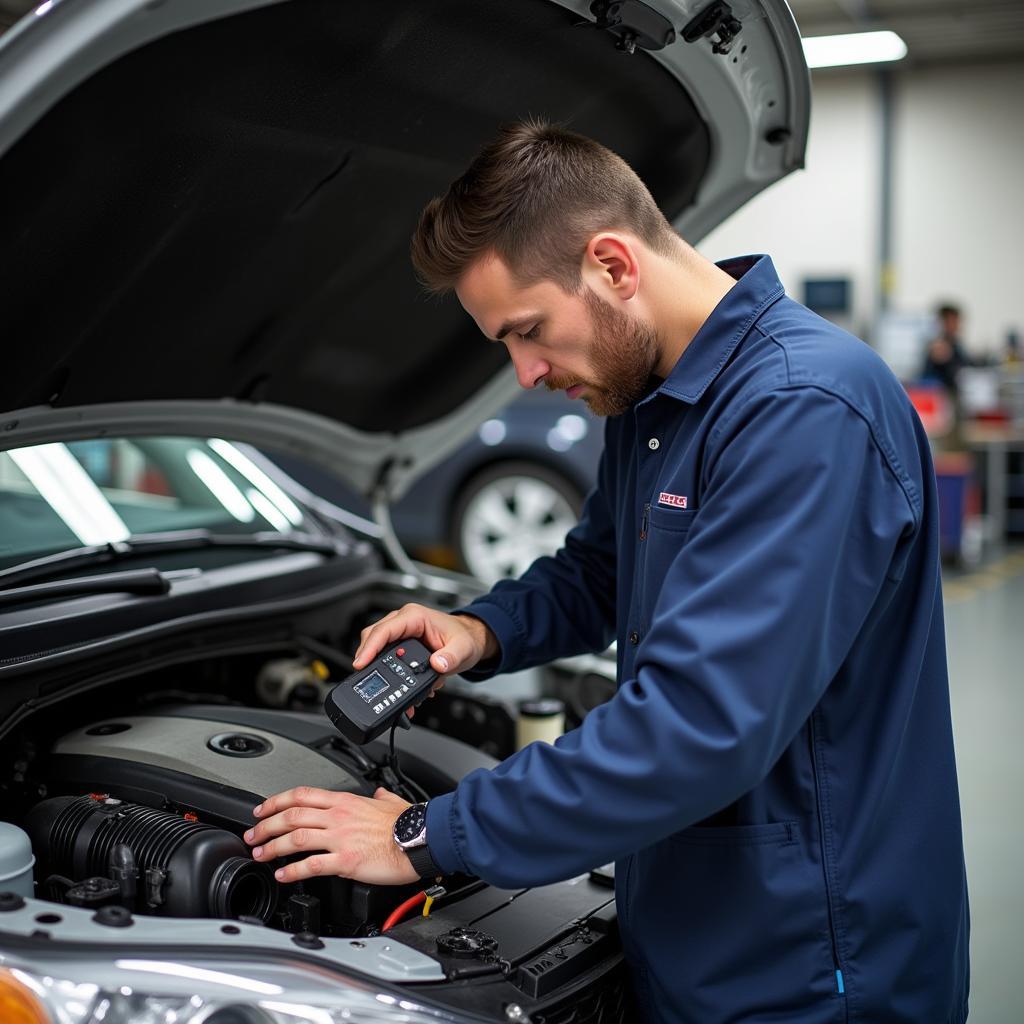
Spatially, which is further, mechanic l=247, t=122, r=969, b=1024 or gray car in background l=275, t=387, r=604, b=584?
gray car in background l=275, t=387, r=604, b=584

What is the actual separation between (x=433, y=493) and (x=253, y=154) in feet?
15.2

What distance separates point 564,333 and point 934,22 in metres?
10.3

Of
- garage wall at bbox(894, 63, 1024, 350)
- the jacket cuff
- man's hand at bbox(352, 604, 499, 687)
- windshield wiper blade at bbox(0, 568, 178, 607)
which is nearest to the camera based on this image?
the jacket cuff

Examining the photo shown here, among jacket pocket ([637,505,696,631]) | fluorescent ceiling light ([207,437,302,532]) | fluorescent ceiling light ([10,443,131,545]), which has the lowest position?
jacket pocket ([637,505,696,631])

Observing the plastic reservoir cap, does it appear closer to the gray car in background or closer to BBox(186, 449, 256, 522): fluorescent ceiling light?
BBox(186, 449, 256, 522): fluorescent ceiling light

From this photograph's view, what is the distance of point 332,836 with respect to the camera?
1339mm

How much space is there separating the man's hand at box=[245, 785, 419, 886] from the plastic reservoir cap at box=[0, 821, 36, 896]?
0.26 meters

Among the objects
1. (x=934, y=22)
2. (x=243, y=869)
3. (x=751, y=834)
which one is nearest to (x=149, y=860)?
(x=243, y=869)

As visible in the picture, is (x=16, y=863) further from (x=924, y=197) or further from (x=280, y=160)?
(x=924, y=197)

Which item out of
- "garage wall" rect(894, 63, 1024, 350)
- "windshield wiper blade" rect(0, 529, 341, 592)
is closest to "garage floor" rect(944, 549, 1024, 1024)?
"windshield wiper blade" rect(0, 529, 341, 592)

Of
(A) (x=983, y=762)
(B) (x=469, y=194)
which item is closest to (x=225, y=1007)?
(B) (x=469, y=194)

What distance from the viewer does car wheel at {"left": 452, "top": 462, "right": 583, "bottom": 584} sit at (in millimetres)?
5891

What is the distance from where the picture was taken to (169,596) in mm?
1905

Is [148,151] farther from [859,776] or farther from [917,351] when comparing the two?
[917,351]
